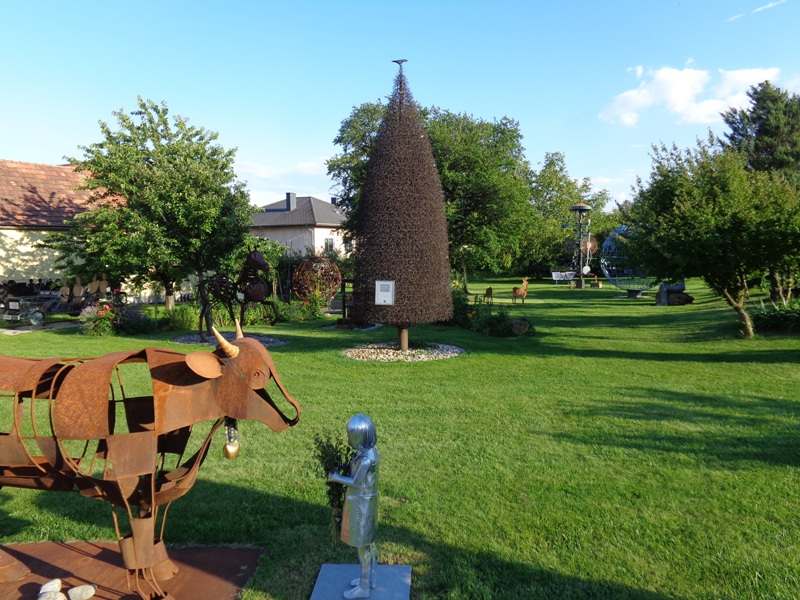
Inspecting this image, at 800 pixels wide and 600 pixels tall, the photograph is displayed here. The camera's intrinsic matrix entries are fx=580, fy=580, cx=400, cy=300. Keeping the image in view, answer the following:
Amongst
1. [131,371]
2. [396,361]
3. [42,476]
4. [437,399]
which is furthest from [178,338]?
[42,476]

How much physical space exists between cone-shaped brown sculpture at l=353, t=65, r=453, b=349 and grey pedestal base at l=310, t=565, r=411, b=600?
8980 millimetres

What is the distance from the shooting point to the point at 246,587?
430 cm

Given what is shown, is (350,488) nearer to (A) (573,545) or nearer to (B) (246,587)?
(B) (246,587)

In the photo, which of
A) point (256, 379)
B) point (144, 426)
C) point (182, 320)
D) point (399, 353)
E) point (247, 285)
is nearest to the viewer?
point (256, 379)

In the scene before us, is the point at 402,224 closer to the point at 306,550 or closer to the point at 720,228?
the point at 720,228

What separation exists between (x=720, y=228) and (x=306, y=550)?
13.0 meters

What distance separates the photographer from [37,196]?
24625 millimetres

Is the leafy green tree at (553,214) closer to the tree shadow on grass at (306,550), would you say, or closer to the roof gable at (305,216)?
the roof gable at (305,216)

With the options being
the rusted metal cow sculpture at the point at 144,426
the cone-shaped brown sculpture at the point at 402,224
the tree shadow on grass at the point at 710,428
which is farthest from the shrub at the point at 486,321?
the rusted metal cow sculpture at the point at 144,426

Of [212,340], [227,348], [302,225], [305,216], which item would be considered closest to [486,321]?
[212,340]

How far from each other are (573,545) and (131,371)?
33.1ft

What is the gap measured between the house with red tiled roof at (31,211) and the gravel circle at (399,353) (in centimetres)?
1499

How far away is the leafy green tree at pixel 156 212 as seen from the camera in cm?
1650

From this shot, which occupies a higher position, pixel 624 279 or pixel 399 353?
pixel 624 279
